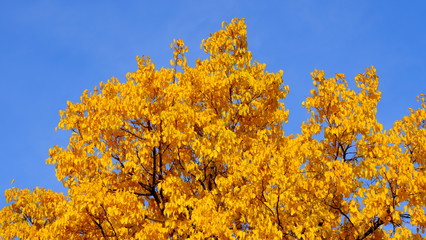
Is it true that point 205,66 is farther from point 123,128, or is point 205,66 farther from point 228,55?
point 123,128

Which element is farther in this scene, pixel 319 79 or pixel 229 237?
pixel 319 79

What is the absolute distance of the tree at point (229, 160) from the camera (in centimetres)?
1061

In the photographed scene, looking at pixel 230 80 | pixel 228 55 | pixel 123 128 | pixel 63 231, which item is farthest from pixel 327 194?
pixel 63 231

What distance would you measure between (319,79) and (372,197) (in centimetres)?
406

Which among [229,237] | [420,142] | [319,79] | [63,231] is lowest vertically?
[229,237]

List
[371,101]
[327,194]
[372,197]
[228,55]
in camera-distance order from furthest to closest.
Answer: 1. [228,55]
2. [371,101]
3. [327,194]
4. [372,197]

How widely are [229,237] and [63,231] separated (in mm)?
4795

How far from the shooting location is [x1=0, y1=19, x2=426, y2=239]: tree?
34.8 ft

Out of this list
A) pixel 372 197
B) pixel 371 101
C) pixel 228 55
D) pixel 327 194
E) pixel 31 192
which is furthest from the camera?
pixel 31 192

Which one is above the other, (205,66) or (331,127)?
(205,66)

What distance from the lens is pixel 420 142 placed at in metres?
12.3

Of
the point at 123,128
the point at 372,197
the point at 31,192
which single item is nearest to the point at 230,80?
the point at 123,128

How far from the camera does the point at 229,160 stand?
1156 cm

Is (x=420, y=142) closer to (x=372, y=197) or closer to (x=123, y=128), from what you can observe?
(x=372, y=197)
